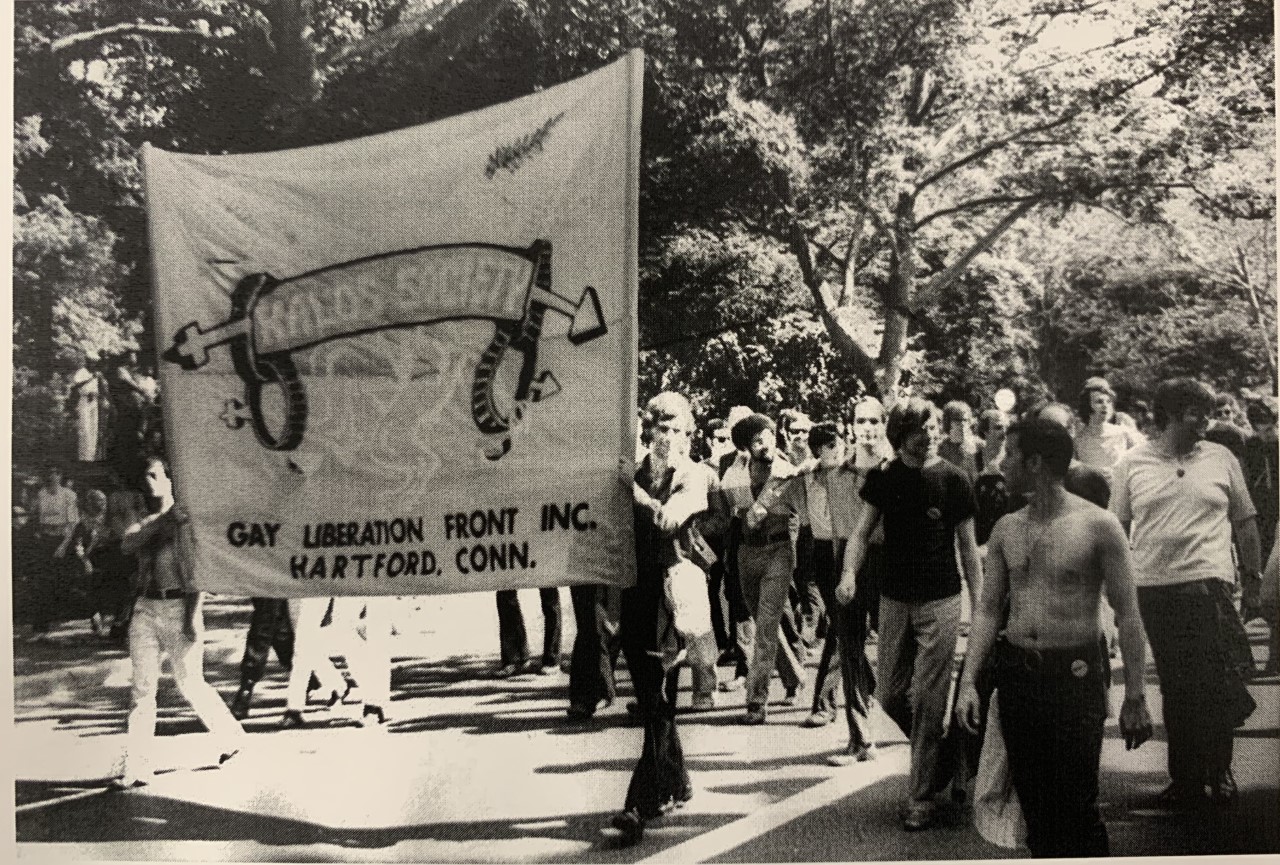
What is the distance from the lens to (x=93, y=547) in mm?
5148

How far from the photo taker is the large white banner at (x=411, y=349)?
4.73 m

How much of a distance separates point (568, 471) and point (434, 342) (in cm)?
65

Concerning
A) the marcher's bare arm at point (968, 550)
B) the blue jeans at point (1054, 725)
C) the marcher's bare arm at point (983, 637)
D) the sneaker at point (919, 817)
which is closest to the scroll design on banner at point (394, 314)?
the marcher's bare arm at point (968, 550)

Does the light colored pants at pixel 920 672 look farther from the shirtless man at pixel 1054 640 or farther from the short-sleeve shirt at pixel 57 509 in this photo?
the short-sleeve shirt at pixel 57 509

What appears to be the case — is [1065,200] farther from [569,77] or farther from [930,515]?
[569,77]

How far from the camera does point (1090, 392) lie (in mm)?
5066

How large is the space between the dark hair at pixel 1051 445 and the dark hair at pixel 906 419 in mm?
471

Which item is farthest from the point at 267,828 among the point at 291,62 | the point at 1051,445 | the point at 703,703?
the point at 1051,445

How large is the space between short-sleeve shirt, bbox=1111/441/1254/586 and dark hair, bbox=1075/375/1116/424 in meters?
0.20

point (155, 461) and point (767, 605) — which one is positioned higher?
point (155, 461)

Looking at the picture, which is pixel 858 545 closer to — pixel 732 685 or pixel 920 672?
pixel 920 672

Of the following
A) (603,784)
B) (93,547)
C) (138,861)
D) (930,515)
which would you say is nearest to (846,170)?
(930,515)

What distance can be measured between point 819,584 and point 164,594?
239cm

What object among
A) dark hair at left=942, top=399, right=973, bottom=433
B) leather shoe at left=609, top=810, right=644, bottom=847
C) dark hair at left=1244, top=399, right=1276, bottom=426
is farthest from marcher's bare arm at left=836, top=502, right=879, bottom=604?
dark hair at left=1244, top=399, right=1276, bottom=426
